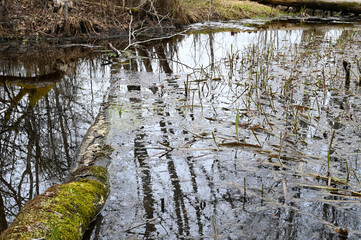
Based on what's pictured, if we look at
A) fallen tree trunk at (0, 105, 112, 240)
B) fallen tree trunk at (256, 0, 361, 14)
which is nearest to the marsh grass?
fallen tree trunk at (0, 105, 112, 240)

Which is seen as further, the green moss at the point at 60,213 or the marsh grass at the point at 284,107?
the marsh grass at the point at 284,107

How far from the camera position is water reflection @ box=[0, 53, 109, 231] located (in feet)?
9.11

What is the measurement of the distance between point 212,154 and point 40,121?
2211 mm

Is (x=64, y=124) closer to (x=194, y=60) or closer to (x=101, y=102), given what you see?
(x=101, y=102)

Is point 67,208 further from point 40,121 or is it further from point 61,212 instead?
point 40,121

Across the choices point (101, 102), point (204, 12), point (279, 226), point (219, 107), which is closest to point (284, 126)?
point (219, 107)

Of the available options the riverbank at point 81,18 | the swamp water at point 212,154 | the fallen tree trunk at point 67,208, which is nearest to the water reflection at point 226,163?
the swamp water at point 212,154

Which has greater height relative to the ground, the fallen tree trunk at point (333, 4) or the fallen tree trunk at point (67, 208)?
the fallen tree trunk at point (333, 4)

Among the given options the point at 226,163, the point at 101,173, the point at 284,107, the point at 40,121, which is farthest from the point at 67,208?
the point at 284,107

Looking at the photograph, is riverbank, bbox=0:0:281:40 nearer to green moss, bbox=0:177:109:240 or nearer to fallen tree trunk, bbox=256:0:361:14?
fallen tree trunk, bbox=256:0:361:14

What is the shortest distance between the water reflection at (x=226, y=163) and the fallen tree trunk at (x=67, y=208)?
0.12 metres

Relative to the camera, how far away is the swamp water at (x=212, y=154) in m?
2.21

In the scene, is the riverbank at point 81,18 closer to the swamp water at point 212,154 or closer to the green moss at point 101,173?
the swamp water at point 212,154

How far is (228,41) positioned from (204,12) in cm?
523
